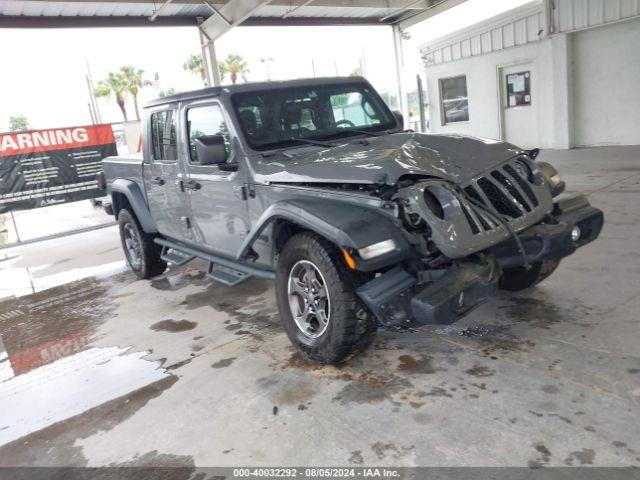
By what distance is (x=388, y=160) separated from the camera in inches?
122

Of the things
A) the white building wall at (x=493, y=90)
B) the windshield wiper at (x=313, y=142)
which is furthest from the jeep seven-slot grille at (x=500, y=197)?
the white building wall at (x=493, y=90)

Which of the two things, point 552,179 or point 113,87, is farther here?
point 113,87

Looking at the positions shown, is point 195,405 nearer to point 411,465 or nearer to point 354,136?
A: point 411,465

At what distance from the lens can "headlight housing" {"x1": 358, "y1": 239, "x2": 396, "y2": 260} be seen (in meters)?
2.79

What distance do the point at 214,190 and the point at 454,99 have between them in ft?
46.2

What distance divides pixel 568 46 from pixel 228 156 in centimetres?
1183

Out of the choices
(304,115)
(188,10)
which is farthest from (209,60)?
(304,115)

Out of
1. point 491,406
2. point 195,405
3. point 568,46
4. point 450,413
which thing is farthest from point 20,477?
point 568,46

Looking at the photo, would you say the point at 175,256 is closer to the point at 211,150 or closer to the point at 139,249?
the point at 139,249

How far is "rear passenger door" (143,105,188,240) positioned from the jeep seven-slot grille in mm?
2714

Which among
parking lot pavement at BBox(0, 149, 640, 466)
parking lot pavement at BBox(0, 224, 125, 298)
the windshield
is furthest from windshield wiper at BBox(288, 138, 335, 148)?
parking lot pavement at BBox(0, 224, 125, 298)

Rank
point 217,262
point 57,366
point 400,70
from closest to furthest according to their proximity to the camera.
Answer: point 57,366
point 217,262
point 400,70

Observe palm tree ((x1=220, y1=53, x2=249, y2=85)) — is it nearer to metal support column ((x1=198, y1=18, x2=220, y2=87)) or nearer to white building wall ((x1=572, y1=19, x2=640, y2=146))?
metal support column ((x1=198, y1=18, x2=220, y2=87))

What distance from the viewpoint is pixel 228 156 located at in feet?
13.3
